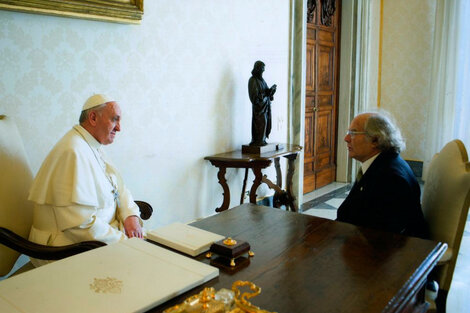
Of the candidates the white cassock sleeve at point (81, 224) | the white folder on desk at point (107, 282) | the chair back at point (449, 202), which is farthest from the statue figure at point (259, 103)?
the white folder on desk at point (107, 282)

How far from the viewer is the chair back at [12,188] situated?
1903 millimetres

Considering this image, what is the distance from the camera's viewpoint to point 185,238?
1490 millimetres

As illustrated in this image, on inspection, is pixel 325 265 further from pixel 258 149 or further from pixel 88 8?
pixel 258 149

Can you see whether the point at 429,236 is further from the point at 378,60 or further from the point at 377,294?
the point at 378,60

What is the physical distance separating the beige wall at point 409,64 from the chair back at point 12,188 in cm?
565

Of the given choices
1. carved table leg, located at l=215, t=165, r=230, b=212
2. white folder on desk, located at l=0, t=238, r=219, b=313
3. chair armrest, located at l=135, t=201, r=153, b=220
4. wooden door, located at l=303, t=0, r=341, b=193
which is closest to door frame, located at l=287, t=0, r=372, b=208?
wooden door, located at l=303, t=0, r=341, b=193

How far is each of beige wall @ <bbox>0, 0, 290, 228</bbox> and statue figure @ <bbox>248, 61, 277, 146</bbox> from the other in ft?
0.74

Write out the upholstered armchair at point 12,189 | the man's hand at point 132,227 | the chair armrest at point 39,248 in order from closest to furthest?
1. the chair armrest at point 39,248
2. the upholstered armchair at point 12,189
3. the man's hand at point 132,227

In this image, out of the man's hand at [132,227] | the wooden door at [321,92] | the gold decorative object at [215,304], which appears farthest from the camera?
the wooden door at [321,92]

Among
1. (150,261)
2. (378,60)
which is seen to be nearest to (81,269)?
(150,261)

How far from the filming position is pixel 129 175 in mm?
2945

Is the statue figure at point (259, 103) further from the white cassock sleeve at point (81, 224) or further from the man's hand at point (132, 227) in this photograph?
the white cassock sleeve at point (81, 224)

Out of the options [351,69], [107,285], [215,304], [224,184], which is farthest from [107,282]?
[351,69]

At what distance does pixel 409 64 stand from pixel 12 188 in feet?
19.0
